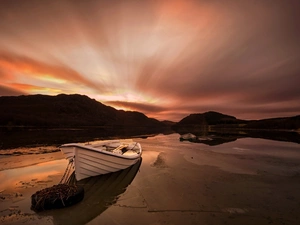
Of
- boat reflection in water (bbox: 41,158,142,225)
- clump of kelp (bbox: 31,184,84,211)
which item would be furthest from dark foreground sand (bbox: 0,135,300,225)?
clump of kelp (bbox: 31,184,84,211)

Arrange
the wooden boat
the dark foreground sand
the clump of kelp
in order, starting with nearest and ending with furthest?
1. the dark foreground sand
2. the clump of kelp
3. the wooden boat

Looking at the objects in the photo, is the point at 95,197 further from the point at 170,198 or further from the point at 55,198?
the point at 170,198

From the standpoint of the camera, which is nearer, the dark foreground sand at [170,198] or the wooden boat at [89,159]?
the dark foreground sand at [170,198]

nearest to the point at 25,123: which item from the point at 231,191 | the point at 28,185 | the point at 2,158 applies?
the point at 2,158

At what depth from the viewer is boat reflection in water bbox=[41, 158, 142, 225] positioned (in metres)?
6.98

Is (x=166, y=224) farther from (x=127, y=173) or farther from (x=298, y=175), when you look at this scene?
(x=298, y=175)

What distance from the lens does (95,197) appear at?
895cm

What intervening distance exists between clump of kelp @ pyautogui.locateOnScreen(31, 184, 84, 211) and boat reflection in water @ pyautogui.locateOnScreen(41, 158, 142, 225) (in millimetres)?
219

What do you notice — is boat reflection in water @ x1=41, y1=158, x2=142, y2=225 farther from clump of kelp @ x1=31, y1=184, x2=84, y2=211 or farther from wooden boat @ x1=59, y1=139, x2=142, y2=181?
wooden boat @ x1=59, y1=139, x2=142, y2=181

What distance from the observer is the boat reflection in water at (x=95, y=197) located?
22.9 ft

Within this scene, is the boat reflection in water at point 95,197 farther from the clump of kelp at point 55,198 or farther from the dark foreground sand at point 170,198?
the clump of kelp at point 55,198

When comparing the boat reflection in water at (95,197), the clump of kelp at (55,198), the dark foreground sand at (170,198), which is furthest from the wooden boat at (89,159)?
the clump of kelp at (55,198)

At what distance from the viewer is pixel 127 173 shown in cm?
1350

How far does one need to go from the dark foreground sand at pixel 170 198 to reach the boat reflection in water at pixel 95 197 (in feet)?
0.12
